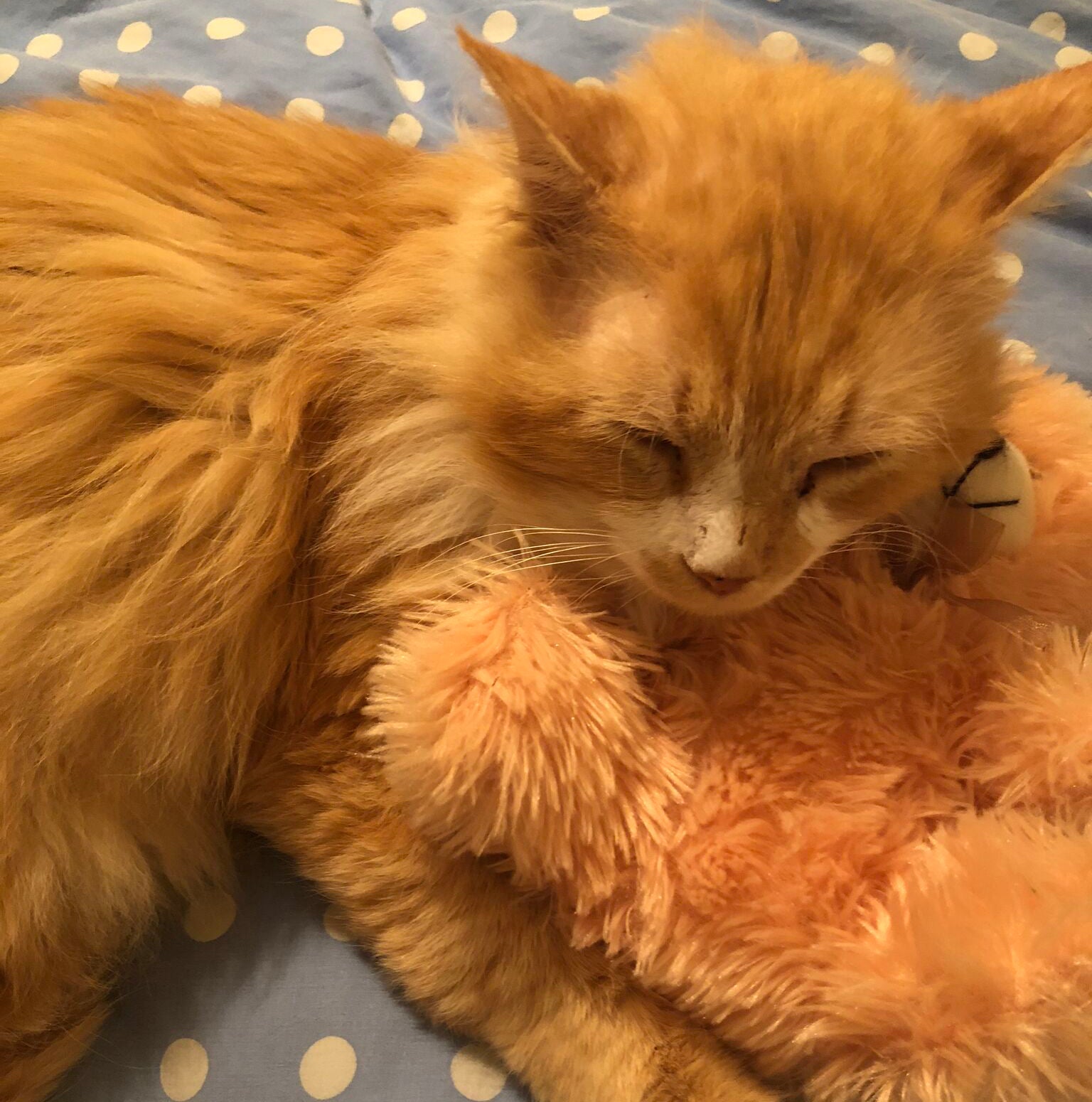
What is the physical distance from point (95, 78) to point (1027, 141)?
147cm

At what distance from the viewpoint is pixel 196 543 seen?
1.06 meters

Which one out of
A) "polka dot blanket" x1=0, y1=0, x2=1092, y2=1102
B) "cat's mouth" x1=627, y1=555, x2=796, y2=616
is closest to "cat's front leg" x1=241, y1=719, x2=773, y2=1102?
"polka dot blanket" x1=0, y1=0, x2=1092, y2=1102

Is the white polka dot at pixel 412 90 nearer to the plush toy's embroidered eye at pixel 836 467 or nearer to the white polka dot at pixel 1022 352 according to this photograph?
the white polka dot at pixel 1022 352

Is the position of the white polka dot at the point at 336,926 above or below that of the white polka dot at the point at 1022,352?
below

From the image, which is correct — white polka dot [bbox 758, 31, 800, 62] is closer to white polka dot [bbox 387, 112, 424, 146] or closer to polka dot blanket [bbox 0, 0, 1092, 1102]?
polka dot blanket [bbox 0, 0, 1092, 1102]

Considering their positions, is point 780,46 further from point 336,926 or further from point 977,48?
point 336,926

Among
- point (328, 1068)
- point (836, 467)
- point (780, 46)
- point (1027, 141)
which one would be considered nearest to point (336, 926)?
point (328, 1068)

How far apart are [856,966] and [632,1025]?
0.27 meters

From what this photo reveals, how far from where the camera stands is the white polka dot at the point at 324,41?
1.79 metres

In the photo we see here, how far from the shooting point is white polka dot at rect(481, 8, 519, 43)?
6.10 ft

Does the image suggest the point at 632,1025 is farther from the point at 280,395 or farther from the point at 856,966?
the point at 280,395

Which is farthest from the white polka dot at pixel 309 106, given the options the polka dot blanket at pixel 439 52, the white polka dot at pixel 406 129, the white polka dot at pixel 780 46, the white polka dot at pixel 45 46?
the white polka dot at pixel 780 46

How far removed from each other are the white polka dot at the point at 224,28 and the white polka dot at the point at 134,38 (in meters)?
0.11

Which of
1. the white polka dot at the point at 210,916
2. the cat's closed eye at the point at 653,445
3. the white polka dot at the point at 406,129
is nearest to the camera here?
the cat's closed eye at the point at 653,445
